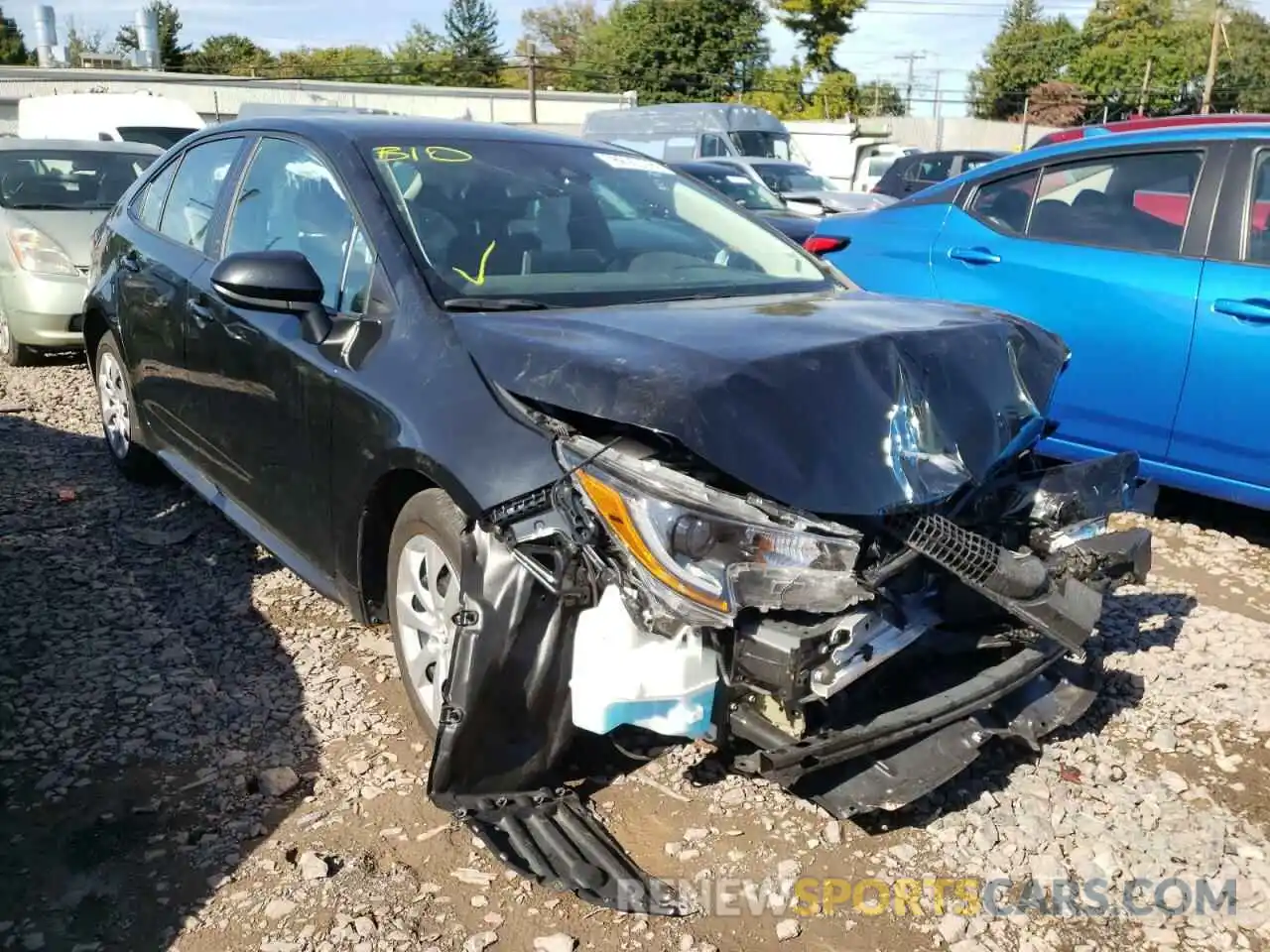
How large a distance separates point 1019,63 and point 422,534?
7037 centimetres

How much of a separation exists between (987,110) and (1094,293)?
2609 inches

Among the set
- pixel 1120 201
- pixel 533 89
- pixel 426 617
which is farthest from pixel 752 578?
pixel 533 89

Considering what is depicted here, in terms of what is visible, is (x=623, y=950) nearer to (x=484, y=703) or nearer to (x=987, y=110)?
(x=484, y=703)

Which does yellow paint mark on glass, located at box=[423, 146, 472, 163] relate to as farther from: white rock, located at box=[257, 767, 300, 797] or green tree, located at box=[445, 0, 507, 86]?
green tree, located at box=[445, 0, 507, 86]

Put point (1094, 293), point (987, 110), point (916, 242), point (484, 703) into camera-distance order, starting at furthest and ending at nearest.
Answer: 1. point (987, 110)
2. point (916, 242)
3. point (1094, 293)
4. point (484, 703)

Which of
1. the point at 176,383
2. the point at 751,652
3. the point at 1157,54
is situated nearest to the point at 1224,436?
the point at 751,652

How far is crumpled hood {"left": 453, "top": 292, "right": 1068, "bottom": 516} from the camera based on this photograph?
232 cm

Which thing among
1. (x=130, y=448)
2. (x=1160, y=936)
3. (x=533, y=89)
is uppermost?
(x=533, y=89)

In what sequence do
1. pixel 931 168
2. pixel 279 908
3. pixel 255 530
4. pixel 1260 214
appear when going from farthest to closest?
1. pixel 931 168
2. pixel 1260 214
3. pixel 255 530
4. pixel 279 908

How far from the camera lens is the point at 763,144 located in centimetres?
2066

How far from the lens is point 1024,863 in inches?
105

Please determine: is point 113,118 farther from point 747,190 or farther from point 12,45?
point 12,45

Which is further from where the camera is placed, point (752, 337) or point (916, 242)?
point (916, 242)

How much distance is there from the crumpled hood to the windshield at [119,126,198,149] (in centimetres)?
1280
